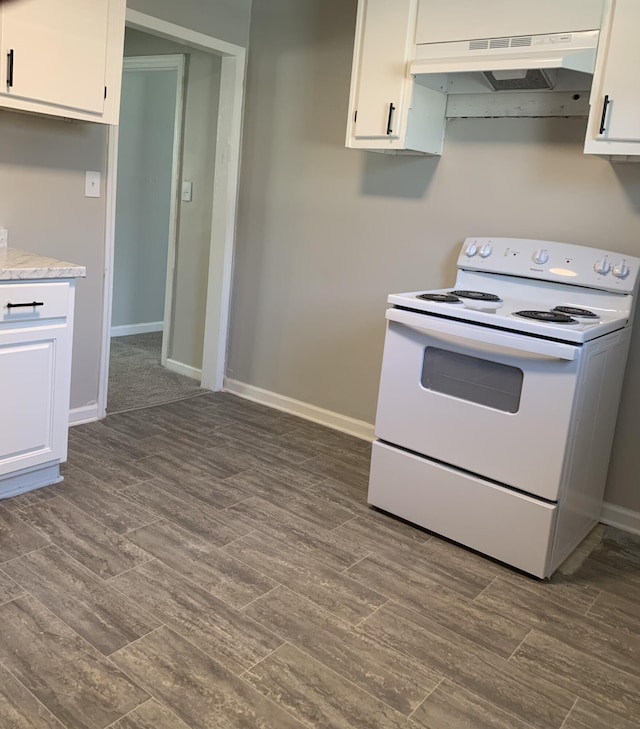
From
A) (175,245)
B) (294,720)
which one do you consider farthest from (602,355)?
(175,245)

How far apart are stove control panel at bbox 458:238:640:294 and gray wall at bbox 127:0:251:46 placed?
1807 millimetres

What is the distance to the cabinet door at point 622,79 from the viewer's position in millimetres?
2301

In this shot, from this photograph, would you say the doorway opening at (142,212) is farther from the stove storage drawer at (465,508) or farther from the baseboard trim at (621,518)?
the baseboard trim at (621,518)

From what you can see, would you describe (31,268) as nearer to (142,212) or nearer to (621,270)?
(621,270)

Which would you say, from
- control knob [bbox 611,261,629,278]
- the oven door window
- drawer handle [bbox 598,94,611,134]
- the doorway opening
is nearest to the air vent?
drawer handle [bbox 598,94,611,134]

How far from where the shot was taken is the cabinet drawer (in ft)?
7.70

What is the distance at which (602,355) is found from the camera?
7.84 ft

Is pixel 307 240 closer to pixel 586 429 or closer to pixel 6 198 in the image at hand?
pixel 6 198

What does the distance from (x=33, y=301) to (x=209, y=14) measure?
6.66ft

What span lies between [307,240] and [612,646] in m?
2.44

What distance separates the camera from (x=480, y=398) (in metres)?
2.42

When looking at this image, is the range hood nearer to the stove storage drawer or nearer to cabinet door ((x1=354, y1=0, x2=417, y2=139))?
cabinet door ((x1=354, y1=0, x2=417, y2=139))

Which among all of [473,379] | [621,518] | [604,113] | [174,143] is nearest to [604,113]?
[604,113]

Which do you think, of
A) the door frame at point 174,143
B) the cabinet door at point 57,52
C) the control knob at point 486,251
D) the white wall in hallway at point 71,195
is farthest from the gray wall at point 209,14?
the control knob at point 486,251
